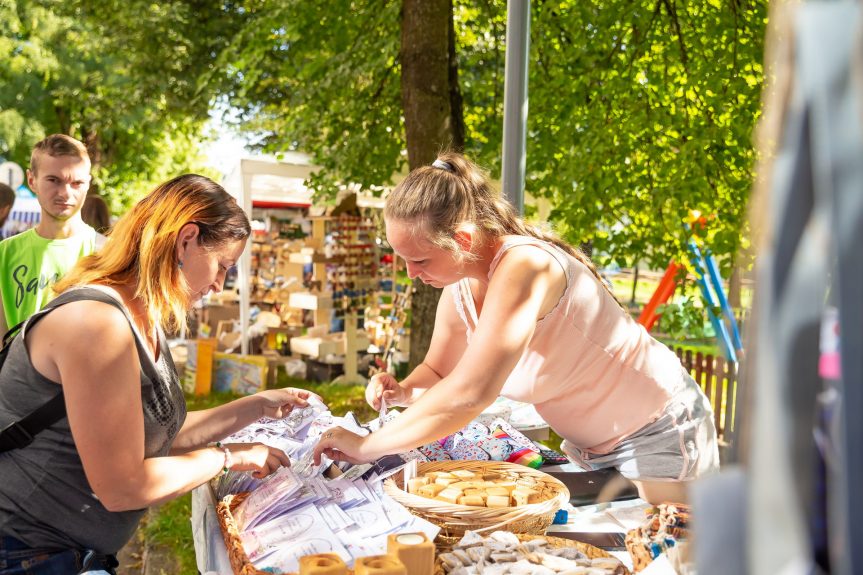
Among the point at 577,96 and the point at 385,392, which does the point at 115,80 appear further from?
the point at 385,392

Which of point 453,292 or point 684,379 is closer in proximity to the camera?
point 684,379

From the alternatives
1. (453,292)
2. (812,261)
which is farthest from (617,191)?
(812,261)

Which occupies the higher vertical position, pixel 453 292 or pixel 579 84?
pixel 579 84

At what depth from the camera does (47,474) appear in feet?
5.19

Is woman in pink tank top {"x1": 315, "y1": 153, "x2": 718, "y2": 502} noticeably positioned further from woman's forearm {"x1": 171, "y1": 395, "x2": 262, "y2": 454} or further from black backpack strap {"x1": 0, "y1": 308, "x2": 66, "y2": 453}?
black backpack strap {"x1": 0, "y1": 308, "x2": 66, "y2": 453}

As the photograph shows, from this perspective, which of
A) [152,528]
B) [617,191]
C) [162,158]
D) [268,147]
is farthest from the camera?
[162,158]

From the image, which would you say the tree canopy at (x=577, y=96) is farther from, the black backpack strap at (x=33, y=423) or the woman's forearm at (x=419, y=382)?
the black backpack strap at (x=33, y=423)

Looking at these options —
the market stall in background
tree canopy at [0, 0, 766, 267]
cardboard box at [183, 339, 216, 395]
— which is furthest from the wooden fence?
cardboard box at [183, 339, 216, 395]

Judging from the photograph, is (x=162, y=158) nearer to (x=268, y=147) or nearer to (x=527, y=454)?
(x=268, y=147)

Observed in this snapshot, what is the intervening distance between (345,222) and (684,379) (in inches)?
266

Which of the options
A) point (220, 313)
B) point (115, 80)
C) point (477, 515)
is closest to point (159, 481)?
point (477, 515)

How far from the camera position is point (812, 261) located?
40 cm

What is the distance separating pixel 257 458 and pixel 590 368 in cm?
83

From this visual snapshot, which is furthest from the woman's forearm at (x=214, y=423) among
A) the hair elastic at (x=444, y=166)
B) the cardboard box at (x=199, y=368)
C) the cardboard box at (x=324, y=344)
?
the cardboard box at (x=324, y=344)
